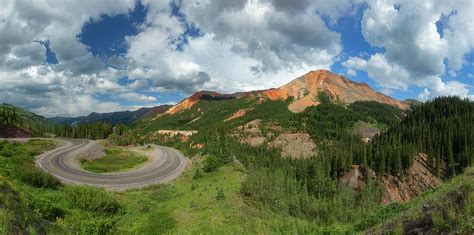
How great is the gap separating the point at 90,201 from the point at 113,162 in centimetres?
6070

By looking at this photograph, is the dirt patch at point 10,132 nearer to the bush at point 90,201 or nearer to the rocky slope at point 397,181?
the bush at point 90,201

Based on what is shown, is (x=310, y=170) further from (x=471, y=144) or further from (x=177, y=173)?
(x=471, y=144)

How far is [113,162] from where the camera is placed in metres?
95.2

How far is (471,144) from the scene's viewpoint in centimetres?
17325

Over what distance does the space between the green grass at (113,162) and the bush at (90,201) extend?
44171mm

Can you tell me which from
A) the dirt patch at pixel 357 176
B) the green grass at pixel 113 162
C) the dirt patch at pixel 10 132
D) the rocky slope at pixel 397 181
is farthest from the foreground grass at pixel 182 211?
the rocky slope at pixel 397 181

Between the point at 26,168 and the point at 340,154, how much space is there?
117085 mm

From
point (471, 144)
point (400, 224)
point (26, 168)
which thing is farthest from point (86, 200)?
point (471, 144)

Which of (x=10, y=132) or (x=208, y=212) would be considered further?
(x=10, y=132)

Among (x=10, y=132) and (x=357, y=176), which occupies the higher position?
(x=10, y=132)

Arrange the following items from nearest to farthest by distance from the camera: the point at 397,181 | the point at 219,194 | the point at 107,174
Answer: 1. the point at 219,194
2. the point at 107,174
3. the point at 397,181

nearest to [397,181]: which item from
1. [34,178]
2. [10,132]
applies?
[34,178]

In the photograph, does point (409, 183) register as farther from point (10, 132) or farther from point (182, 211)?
point (10, 132)

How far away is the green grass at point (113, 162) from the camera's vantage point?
83.8 metres
